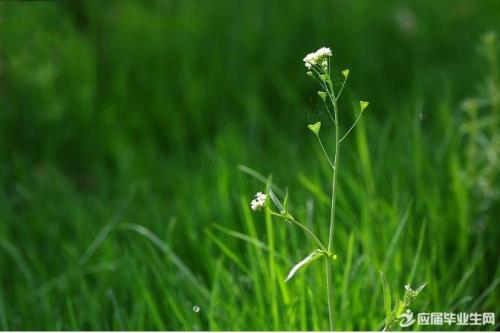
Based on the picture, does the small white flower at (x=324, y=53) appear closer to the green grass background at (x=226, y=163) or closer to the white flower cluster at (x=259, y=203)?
the green grass background at (x=226, y=163)

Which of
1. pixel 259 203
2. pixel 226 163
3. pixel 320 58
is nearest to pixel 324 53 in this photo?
pixel 320 58

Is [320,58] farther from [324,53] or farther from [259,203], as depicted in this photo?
[259,203]

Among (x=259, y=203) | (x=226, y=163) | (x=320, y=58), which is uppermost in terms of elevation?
(x=320, y=58)

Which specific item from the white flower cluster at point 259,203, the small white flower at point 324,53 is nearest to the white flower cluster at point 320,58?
the small white flower at point 324,53

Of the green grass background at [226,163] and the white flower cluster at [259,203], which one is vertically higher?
the white flower cluster at [259,203]

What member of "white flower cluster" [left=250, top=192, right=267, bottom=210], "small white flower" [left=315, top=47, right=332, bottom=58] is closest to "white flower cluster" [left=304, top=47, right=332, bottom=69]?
"small white flower" [left=315, top=47, right=332, bottom=58]

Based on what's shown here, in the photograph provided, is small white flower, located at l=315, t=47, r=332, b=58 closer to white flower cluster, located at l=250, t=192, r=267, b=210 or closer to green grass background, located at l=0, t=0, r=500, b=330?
green grass background, located at l=0, t=0, r=500, b=330

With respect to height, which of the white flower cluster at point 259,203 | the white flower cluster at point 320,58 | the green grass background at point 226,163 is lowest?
the green grass background at point 226,163

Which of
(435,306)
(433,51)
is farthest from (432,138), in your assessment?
(435,306)
